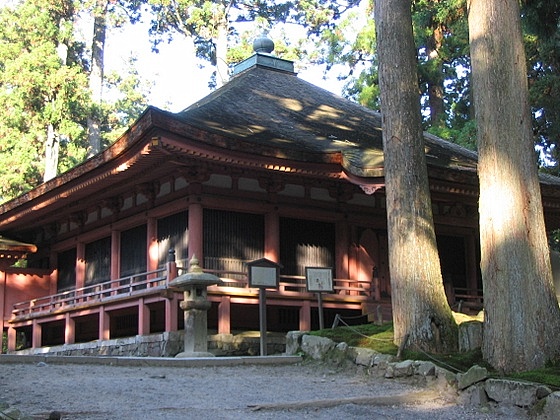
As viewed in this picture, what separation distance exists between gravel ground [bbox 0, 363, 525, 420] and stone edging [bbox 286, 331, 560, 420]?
135 millimetres

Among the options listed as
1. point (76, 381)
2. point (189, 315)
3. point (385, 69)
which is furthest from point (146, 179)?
point (76, 381)

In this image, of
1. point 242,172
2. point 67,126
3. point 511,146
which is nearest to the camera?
point 511,146

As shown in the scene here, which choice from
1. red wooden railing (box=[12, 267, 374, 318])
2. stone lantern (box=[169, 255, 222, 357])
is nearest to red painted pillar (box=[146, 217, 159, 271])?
red wooden railing (box=[12, 267, 374, 318])

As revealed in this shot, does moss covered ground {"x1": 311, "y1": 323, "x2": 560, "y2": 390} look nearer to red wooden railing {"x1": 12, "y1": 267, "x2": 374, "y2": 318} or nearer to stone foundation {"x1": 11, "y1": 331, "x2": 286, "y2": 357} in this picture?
stone foundation {"x1": 11, "y1": 331, "x2": 286, "y2": 357}

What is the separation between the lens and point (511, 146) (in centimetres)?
930

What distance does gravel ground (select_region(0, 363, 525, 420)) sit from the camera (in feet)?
23.1

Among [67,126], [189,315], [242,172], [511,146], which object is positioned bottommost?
[189,315]

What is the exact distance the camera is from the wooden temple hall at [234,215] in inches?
576

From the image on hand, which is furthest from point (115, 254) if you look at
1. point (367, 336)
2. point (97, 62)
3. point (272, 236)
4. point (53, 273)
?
point (97, 62)

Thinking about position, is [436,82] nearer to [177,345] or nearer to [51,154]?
[51,154]

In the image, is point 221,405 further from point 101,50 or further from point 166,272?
point 101,50

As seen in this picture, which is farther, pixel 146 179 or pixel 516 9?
pixel 146 179

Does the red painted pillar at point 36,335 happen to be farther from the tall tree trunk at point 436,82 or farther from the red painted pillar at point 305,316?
the tall tree trunk at point 436,82

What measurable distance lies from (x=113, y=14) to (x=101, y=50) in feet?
7.03
